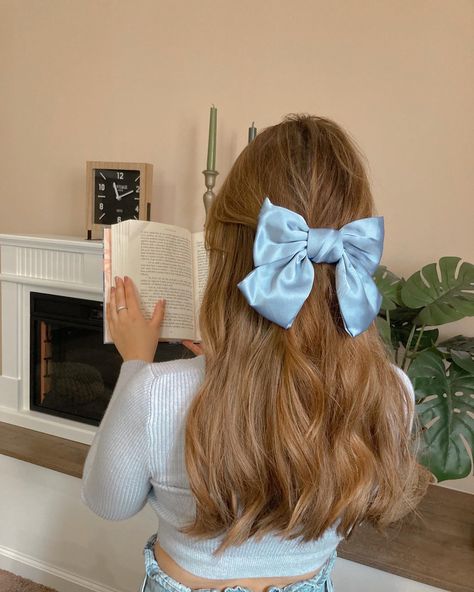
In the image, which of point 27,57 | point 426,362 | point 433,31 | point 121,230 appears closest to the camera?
point 121,230

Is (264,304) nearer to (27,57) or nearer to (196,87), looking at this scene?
(196,87)

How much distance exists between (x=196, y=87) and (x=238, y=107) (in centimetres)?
18

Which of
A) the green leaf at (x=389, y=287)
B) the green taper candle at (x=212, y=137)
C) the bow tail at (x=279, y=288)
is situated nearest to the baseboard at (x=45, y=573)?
the green leaf at (x=389, y=287)

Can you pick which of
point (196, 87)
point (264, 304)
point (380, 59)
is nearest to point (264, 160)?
point (264, 304)

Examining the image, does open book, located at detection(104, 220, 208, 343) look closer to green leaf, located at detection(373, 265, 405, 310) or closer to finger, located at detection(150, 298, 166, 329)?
finger, located at detection(150, 298, 166, 329)

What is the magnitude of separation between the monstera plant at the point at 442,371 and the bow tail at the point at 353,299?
0.64 meters

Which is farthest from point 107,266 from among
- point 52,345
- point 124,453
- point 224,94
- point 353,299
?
point 52,345

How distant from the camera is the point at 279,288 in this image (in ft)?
2.26

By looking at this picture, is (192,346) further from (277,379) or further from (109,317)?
(277,379)

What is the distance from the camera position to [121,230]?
113cm

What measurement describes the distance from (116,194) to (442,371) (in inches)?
46.5

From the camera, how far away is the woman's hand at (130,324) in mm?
1020

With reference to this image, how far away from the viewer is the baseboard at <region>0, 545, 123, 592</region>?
1.87 metres

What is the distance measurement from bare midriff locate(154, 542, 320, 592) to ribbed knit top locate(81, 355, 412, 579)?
12 millimetres
